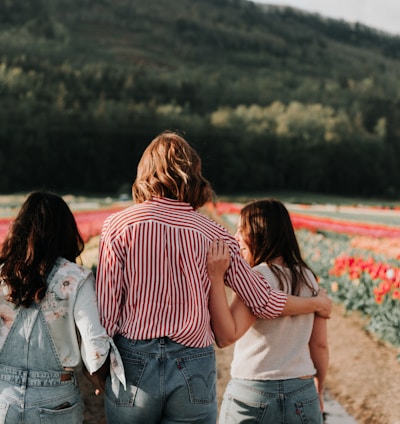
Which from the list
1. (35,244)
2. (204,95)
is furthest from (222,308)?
(204,95)

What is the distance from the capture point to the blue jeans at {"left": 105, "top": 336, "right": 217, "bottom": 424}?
5.88 feet

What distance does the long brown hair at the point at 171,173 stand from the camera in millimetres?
1926

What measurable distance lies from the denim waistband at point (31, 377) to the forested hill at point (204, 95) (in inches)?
904

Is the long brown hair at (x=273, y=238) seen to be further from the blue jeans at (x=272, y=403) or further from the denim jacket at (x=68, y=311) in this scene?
the denim jacket at (x=68, y=311)

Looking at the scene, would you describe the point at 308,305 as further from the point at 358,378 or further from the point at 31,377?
the point at 358,378

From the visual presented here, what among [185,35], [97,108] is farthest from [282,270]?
[185,35]

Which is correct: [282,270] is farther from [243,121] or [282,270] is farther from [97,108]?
[97,108]

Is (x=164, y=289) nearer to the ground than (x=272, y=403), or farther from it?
farther from it

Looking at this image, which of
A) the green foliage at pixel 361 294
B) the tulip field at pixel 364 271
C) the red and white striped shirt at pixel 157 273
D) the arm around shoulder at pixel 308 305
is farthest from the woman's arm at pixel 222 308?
the green foliage at pixel 361 294

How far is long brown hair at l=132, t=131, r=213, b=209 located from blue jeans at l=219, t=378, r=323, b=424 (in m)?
0.65

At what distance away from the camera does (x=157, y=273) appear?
1858 mm

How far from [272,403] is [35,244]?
92 centimetres

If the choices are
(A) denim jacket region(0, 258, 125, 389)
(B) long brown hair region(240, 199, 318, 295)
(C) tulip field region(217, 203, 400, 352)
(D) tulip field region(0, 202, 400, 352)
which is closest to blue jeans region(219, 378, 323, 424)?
(B) long brown hair region(240, 199, 318, 295)

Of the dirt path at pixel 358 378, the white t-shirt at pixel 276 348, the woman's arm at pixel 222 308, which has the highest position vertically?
the woman's arm at pixel 222 308
